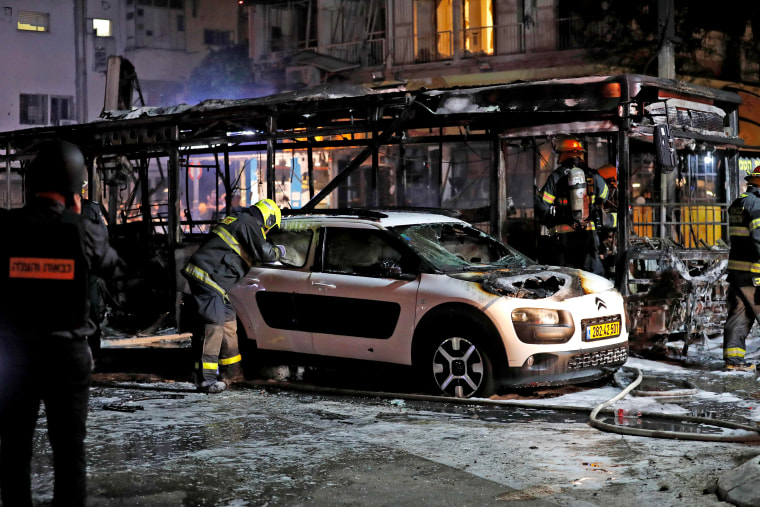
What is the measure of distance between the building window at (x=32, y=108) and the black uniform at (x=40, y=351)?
1616 inches

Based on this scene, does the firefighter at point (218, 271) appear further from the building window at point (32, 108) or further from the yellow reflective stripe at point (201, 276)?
the building window at point (32, 108)

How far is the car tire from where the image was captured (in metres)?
8.19

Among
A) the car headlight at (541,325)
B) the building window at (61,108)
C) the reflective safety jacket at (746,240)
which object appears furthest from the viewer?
the building window at (61,108)

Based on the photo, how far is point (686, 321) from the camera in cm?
1098

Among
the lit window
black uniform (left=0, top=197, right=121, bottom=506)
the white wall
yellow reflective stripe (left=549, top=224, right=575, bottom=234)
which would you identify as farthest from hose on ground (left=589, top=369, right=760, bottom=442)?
the lit window

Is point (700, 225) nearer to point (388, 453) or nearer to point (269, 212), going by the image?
point (269, 212)

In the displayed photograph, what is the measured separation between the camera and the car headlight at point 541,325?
8.09 m

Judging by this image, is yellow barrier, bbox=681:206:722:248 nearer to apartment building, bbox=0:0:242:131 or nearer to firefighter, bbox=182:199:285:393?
firefighter, bbox=182:199:285:393

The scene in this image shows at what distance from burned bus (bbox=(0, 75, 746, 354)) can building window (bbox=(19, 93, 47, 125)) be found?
87.7 feet

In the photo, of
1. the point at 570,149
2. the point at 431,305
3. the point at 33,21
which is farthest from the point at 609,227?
the point at 33,21

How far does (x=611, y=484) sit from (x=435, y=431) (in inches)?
68.3

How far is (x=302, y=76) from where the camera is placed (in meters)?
30.8

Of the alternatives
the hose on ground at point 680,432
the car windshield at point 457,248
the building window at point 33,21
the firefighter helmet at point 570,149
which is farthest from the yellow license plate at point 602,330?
the building window at point 33,21

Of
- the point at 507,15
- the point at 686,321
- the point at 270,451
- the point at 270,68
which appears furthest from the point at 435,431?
the point at 270,68
